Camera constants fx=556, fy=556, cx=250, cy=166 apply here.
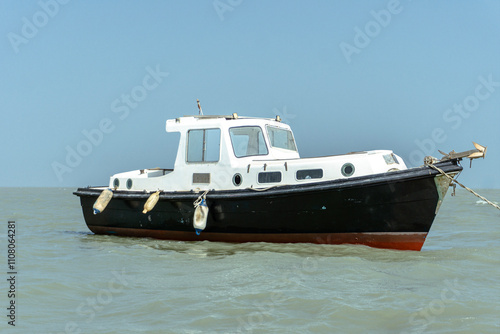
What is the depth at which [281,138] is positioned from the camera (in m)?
12.2

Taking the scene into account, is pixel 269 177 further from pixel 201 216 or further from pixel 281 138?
pixel 281 138

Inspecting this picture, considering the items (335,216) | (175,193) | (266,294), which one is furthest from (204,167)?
(266,294)

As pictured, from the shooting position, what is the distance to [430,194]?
371 inches

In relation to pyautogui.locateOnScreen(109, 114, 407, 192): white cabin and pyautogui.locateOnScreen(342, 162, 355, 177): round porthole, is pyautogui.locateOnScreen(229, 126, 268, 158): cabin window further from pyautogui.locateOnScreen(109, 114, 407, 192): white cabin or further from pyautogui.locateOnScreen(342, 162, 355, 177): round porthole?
pyautogui.locateOnScreen(342, 162, 355, 177): round porthole

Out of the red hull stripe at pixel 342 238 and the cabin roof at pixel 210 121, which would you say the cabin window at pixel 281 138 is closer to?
the cabin roof at pixel 210 121

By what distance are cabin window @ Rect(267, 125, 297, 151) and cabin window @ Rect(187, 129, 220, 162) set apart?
119 centimetres

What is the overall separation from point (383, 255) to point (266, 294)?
11.2 feet

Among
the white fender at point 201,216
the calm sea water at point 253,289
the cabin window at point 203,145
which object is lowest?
the calm sea water at point 253,289

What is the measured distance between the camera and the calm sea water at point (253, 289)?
18.9 feet

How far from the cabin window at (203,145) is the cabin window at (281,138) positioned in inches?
47.0

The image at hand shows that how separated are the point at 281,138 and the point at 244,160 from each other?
1.46 metres

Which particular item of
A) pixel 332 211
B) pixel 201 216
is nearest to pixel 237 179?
pixel 201 216

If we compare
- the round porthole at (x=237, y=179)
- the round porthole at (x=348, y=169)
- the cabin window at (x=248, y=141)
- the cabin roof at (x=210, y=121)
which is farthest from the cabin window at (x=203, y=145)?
the round porthole at (x=348, y=169)

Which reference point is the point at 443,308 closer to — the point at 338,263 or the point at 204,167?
the point at 338,263
